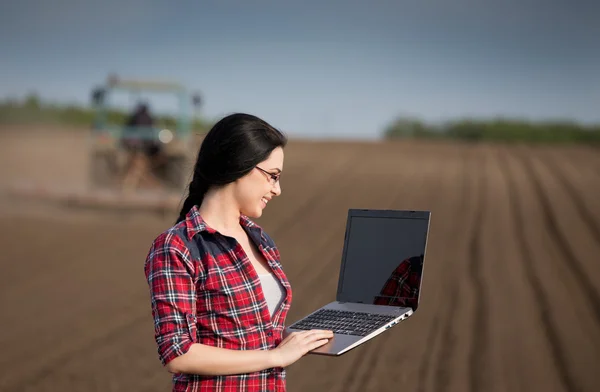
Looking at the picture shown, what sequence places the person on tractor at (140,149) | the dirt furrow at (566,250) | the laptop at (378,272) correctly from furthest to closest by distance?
the person on tractor at (140,149) → the dirt furrow at (566,250) → the laptop at (378,272)

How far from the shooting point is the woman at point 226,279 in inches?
85.9

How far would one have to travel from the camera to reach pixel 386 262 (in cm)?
263

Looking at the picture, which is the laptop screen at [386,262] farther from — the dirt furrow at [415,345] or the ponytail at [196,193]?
the dirt furrow at [415,345]

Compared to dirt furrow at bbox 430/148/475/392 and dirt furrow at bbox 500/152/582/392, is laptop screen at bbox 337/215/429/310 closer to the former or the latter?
dirt furrow at bbox 430/148/475/392

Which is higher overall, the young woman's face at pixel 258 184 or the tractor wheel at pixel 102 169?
the young woman's face at pixel 258 184

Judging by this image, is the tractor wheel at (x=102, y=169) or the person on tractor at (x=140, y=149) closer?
the person on tractor at (x=140, y=149)

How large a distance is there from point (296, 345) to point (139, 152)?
13.1m

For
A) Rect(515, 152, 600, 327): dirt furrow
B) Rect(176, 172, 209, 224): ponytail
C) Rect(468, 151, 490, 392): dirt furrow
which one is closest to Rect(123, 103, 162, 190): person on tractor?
Rect(468, 151, 490, 392): dirt furrow

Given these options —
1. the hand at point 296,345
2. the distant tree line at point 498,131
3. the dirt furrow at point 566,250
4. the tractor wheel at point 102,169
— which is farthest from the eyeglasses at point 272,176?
the distant tree line at point 498,131

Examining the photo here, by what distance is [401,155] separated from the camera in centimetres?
2217

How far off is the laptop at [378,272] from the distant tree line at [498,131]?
103 feet

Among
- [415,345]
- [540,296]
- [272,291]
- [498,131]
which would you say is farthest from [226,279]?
[498,131]

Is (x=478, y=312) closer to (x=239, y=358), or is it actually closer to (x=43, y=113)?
(x=239, y=358)

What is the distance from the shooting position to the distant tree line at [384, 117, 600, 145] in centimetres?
3309
